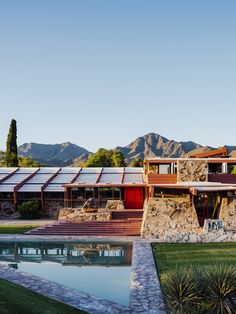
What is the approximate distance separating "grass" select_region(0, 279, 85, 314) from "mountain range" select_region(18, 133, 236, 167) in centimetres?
11684

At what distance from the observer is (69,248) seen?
19500 mm

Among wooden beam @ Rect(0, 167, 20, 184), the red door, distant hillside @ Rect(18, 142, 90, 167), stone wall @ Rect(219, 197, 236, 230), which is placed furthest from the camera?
distant hillside @ Rect(18, 142, 90, 167)

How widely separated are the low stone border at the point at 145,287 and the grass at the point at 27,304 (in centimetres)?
163

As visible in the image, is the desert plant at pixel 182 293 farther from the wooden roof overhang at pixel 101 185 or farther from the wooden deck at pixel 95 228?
the wooden roof overhang at pixel 101 185

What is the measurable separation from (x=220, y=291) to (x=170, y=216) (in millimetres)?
13823

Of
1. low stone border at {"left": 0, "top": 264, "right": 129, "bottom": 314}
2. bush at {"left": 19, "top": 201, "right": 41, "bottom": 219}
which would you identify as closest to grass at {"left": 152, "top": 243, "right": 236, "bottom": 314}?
low stone border at {"left": 0, "top": 264, "right": 129, "bottom": 314}

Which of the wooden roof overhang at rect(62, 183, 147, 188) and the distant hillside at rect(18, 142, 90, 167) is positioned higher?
the distant hillside at rect(18, 142, 90, 167)

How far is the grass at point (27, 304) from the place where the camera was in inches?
350

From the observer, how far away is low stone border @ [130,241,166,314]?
981 cm

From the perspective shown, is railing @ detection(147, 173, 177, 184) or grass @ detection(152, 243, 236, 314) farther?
railing @ detection(147, 173, 177, 184)

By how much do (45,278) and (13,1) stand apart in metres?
13.3

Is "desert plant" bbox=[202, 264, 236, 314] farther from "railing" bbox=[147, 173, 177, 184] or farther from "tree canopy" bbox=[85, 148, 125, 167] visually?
"tree canopy" bbox=[85, 148, 125, 167]

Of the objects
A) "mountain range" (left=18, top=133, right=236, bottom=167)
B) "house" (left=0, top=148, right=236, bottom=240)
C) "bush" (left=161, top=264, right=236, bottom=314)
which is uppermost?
"mountain range" (left=18, top=133, right=236, bottom=167)

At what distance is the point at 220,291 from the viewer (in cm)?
930
